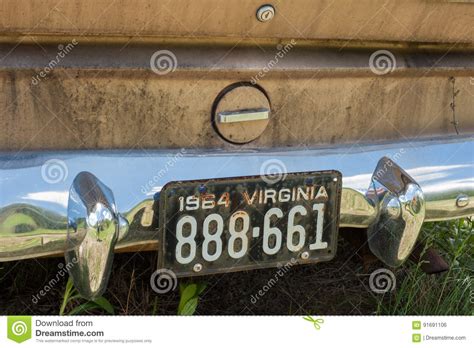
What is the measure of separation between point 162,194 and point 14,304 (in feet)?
3.60

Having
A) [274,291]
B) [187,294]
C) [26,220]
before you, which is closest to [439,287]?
[274,291]

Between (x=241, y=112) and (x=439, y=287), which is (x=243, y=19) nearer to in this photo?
(x=241, y=112)

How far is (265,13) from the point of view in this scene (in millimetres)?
2512

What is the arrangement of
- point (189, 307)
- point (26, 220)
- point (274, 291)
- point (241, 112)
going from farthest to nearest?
1. point (274, 291)
2. point (189, 307)
3. point (241, 112)
4. point (26, 220)

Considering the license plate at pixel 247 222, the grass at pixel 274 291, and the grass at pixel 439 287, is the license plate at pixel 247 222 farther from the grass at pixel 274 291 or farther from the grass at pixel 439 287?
the grass at pixel 439 287

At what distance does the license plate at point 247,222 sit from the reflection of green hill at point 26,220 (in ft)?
1.03

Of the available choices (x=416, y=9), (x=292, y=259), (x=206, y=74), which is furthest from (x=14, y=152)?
(x=416, y=9)

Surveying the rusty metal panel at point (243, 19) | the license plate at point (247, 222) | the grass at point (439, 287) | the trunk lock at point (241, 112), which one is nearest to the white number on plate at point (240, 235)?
the license plate at point (247, 222)

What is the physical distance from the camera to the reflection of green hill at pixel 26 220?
242 centimetres

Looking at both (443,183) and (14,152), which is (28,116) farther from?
(443,183)

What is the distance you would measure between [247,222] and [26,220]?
0.64m

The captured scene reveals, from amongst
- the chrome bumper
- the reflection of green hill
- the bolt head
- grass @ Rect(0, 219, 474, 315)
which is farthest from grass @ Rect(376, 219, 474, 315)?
the reflection of green hill

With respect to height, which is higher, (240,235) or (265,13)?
(265,13)

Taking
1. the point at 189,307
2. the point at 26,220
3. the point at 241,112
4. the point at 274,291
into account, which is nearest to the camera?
the point at 26,220
